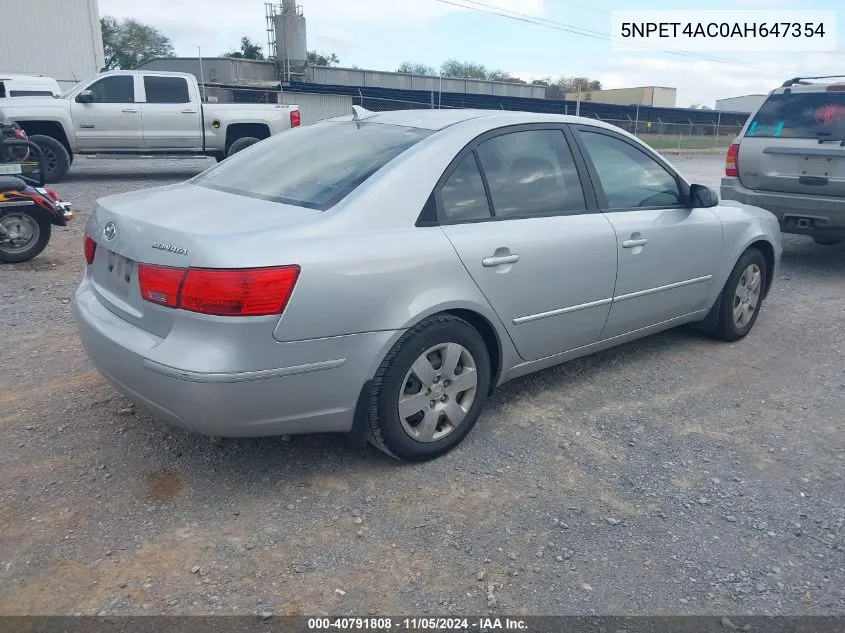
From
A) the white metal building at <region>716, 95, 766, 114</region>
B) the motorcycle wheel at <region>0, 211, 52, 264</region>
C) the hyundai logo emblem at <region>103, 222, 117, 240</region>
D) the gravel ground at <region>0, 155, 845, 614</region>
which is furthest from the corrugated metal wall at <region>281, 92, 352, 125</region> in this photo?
the white metal building at <region>716, 95, 766, 114</region>

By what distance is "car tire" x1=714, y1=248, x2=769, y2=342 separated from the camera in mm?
5047

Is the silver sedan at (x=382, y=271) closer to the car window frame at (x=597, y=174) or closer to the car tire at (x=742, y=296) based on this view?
the car window frame at (x=597, y=174)

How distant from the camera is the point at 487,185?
359 centimetres

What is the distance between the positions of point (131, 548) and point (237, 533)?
Answer: 389 mm

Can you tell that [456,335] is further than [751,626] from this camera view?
Yes

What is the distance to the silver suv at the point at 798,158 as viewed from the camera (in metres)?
6.96

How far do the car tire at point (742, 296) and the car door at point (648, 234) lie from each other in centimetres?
31

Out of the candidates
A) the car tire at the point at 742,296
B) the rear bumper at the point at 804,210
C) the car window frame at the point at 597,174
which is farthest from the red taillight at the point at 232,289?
the rear bumper at the point at 804,210

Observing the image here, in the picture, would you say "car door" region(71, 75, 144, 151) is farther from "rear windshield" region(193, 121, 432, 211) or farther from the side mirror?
the side mirror

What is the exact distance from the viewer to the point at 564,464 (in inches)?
135

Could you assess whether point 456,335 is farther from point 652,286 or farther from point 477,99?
point 477,99

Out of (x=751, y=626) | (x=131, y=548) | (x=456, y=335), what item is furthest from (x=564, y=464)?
(x=131, y=548)

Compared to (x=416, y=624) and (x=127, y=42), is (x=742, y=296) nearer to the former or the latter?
(x=416, y=624)

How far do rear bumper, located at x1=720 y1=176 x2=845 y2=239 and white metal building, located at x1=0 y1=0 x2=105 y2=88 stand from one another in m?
26.4
